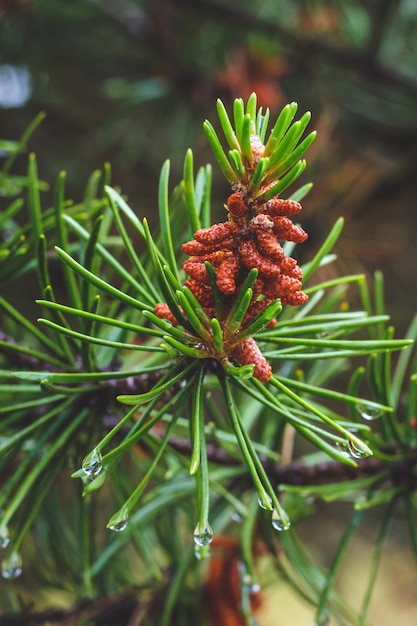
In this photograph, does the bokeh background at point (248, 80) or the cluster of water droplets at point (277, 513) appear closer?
the cluster of water droplets at point (277, 513)

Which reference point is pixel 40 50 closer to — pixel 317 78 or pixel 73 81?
pixel 73 81

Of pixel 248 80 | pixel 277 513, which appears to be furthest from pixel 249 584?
pixel 248 80

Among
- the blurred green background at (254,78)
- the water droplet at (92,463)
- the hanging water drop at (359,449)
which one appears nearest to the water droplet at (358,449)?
the hanging water drop at (359,449)

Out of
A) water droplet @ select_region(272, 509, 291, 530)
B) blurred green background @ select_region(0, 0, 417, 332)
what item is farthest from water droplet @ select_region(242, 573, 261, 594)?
blurred green background @ select_region(0, 0, 417, 332)

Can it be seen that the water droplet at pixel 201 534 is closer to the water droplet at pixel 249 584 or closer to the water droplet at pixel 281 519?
the water droplet at pixel 281 519

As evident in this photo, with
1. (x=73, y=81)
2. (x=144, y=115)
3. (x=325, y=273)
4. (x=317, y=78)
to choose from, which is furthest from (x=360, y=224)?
(x=73, y=81)

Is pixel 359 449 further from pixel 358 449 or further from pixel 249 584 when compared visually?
pixel 249 584
